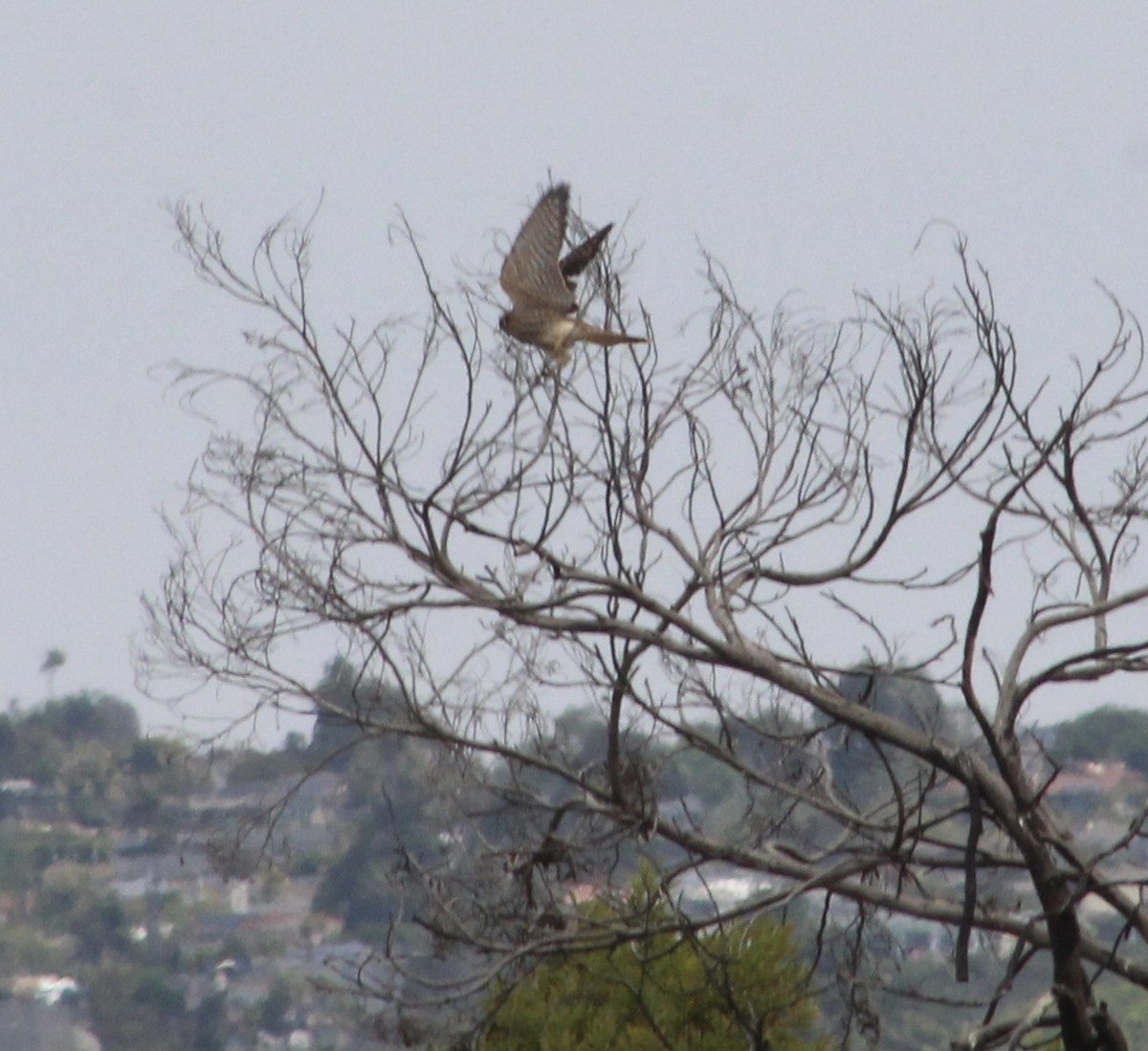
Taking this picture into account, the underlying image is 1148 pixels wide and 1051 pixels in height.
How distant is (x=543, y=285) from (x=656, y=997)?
3039 mm

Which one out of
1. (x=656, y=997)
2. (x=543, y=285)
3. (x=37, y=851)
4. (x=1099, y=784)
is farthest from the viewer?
(x=37, y=851)

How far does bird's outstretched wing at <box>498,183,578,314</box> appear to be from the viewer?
6438 millimetres

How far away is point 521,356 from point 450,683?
4.15 feet

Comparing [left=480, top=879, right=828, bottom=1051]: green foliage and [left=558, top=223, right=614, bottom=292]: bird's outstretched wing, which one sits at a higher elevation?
[left=558, top=223, right=614, bottom=292]: bird's outstretched wing

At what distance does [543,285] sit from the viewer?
6.44 meters

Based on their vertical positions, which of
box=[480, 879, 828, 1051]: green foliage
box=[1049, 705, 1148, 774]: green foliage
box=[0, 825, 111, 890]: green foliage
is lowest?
box=[480, 879, 828, 1051]: green foliage

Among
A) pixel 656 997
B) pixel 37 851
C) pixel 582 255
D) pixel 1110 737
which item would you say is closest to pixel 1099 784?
pixel 1110 737

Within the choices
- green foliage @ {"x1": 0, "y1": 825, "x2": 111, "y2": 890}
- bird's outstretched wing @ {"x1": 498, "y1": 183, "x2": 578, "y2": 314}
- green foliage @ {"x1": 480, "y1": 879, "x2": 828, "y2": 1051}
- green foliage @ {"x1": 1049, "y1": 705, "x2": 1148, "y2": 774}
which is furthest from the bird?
green foliage @ {"x1": 0, "y1": 825, "x2": 111, "y2": 890}

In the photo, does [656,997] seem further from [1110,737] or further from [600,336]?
[1110,737]

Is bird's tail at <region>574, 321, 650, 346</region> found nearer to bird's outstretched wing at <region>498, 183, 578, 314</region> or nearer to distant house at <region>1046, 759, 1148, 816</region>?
bird's outstretched wing at <region>498, 183, 578, 314</region>

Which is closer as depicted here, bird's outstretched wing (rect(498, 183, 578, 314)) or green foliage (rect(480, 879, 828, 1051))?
bird's outstretched wing (rect(498, 183, 578, 314))

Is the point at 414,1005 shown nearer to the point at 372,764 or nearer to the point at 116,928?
the point at 372,764

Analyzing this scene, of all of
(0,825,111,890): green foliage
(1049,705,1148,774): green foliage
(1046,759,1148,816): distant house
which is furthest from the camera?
(0,825,111,890): green foliage

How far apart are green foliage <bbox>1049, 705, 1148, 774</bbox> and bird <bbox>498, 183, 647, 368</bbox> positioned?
33283mm
